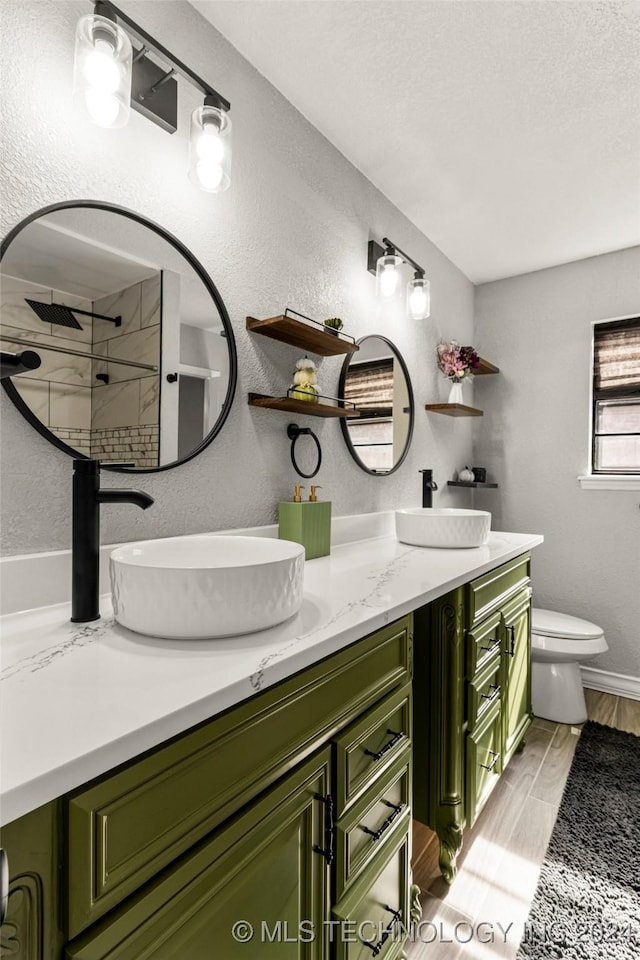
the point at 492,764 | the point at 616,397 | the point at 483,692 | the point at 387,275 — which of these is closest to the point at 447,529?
the point at 483,692

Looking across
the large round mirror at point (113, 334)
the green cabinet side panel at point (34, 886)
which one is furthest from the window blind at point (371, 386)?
the green cabinet side panel at point (34, 886)

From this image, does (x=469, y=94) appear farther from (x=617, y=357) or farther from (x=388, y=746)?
(x=388, y=746)

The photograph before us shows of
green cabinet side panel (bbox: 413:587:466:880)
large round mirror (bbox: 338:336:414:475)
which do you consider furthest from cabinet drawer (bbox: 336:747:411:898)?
large round mirror (bbox: 338:336:414:475)

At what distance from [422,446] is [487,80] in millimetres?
1420

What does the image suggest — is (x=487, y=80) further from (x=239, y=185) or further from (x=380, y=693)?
(x=380, y=693)

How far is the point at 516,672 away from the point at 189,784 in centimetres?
161

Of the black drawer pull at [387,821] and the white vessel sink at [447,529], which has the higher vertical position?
the white vessel sink at [447,529]

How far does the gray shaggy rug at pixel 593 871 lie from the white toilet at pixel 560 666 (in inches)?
10.3

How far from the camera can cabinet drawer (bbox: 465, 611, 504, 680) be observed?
1401mm

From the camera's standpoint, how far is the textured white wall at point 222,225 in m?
0.93

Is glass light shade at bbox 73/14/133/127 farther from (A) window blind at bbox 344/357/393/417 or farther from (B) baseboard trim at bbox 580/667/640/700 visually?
(B) baseboard trim at bbox 580/667/640/700

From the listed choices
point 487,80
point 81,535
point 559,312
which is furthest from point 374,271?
point 81,535

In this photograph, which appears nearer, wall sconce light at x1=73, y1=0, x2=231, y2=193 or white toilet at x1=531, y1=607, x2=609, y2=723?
wall sconce light at x1=73, y1=0, x2=231, y2=193

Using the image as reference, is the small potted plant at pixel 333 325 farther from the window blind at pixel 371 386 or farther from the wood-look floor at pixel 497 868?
the wood-look floor at pixel 497 868
